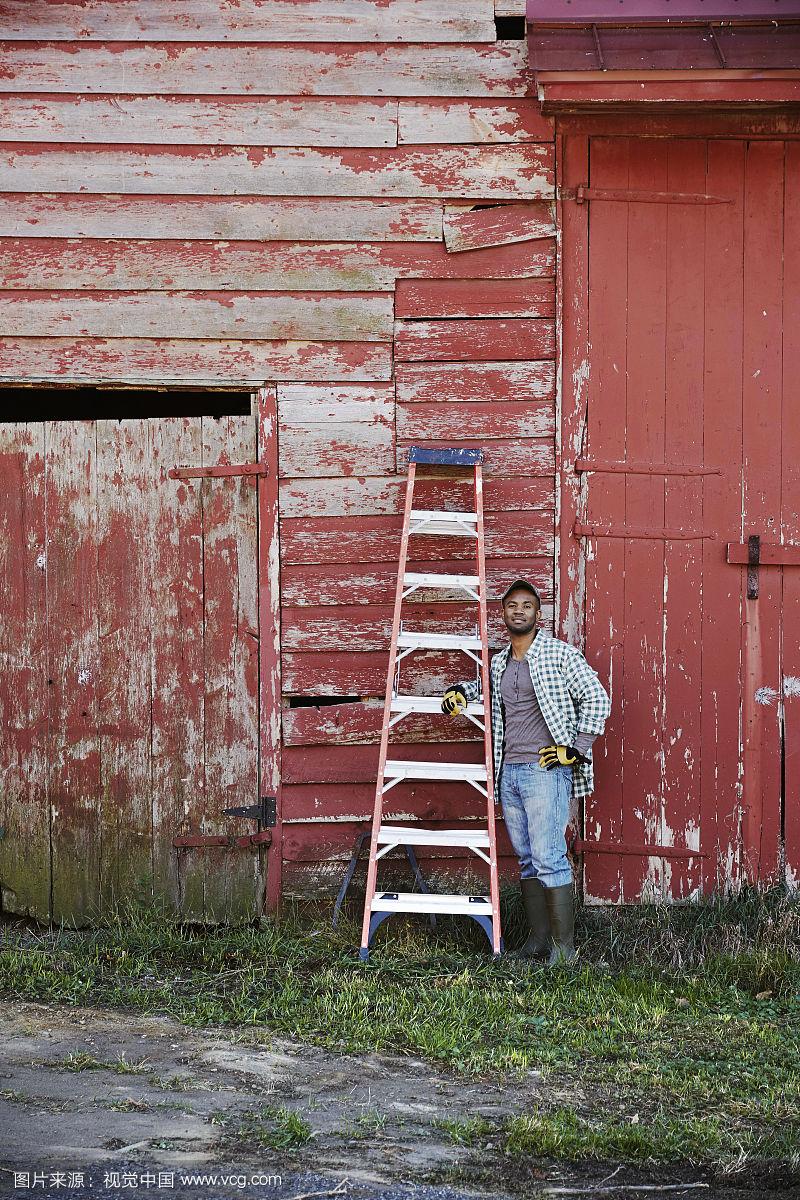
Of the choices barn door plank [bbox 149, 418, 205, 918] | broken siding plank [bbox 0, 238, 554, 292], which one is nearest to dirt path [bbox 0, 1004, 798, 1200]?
barn door plank [bbox 149, 418, 205, 918]

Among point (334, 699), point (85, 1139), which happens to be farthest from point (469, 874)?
point (85, 1139)

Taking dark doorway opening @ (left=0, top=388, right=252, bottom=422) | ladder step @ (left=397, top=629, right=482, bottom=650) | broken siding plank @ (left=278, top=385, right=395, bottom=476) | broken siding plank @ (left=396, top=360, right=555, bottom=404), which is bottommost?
ladder step @ (left=397, top=629, right=482, bottom=650)

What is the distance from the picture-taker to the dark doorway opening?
22.6 ft

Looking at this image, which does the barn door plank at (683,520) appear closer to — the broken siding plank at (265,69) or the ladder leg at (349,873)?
the broken siding plank at (265,69)

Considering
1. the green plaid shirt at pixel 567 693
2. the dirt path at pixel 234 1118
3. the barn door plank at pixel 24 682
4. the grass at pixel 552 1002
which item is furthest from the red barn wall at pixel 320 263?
the dirt path at pixel 234 1118

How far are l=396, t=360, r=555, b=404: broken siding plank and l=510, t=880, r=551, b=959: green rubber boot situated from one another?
235cm

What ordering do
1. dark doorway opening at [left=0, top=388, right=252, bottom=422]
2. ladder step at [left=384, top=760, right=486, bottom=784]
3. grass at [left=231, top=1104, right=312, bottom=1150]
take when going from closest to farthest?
grass at [left=231, top=1104, right=312, bottom=1150] < ladder step at [left=384, top=760, right=486, bottom=784] < dark doorway opening at [left=0, top=388, right=252, bottom=422]

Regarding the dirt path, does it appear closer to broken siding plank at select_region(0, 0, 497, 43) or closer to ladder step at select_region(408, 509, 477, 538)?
ladder step at select_region(408, 509, 477, 538)

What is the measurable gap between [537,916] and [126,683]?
7.44 feet

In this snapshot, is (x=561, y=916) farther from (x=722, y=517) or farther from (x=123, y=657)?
(x=123, y=657)

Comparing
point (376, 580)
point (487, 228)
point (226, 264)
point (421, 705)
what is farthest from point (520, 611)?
point (226, 264)

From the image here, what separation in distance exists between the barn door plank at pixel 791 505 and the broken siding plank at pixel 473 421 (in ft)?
3.89

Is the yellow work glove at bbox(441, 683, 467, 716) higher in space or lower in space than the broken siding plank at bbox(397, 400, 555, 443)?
lower

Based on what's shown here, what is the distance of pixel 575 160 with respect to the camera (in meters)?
5.67
